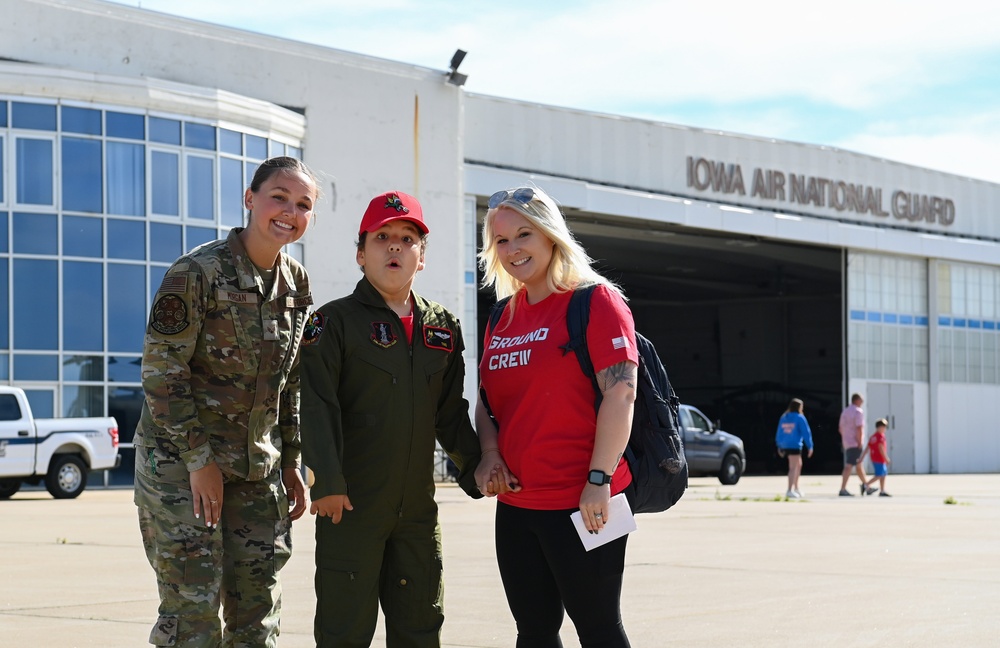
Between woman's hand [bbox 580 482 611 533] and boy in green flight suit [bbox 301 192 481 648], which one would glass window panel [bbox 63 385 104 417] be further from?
woman's hand [bbox 580 482 611 533]

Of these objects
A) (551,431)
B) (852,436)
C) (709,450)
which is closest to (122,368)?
(709,450)

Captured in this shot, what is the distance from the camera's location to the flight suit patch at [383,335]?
439cm

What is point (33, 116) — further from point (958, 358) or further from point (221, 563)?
point (958, 358)

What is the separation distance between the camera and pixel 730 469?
1136 inches

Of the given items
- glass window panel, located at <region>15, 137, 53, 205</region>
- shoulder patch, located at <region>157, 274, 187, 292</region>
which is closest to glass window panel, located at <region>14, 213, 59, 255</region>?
glass window panel, located at <region>15, 137, 53, 205</region>

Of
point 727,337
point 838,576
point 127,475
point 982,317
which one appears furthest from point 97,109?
point 727,337


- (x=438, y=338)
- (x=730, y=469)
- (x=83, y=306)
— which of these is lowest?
(x=730, y=469)

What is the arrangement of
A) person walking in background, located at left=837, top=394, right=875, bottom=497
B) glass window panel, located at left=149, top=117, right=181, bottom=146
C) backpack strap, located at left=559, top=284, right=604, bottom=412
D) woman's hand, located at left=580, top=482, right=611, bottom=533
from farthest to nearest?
glass window panel, located at left=149, top=117, right=181, bottom=146
person walking in background, located at left=837, top=394, right=875, bottom=497
backpack strap, located at left=559, top=284, right=604, bottom=412
woman's hand, located at left=580, top=482, right=611, bottom=533

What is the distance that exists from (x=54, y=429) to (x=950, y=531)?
47.2ft

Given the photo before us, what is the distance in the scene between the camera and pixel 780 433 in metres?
21.4

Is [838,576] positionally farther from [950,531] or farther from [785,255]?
[785,255]

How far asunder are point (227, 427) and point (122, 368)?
76.1 ft

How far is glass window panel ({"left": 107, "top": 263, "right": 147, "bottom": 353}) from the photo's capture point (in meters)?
26.5

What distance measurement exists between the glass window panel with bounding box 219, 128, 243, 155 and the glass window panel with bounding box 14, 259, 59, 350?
14.6ft
